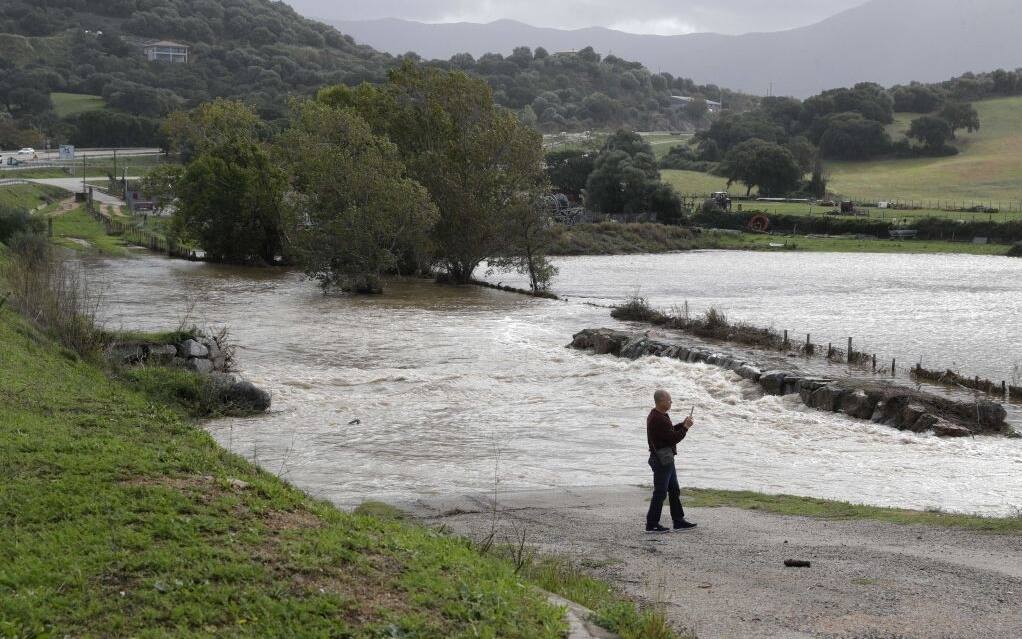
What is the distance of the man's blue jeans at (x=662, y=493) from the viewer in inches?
574

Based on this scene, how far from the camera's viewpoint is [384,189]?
5891 cm

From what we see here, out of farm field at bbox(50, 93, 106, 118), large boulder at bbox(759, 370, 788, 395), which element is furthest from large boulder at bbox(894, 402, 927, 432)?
farm field at bbox(50, 93, 106, 118)

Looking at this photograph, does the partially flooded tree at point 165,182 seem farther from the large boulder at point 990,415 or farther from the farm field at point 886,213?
the farm field at point 886,213

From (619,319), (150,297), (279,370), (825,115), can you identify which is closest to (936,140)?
(825,115)

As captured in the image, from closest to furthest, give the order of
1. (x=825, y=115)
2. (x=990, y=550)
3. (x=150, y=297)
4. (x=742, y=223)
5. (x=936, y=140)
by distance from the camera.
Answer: (x=990, y=550) < (x=150, y=297) < (x=742, y=223) < (x=936, y=140) < (x=825, y=115)

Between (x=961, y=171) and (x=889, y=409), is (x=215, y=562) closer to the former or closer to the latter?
(x=889, y=409)

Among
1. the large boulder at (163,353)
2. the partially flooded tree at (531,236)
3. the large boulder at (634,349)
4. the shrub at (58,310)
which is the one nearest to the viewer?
the shrub at (58,310)

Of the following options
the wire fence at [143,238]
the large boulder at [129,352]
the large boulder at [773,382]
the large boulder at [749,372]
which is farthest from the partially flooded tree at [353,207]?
the large boulder at [773,382]

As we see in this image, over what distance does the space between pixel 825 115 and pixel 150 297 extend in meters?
142

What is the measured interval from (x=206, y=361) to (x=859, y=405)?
58.7 ft

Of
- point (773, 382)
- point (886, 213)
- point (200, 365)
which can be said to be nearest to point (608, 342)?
point (773, 382)

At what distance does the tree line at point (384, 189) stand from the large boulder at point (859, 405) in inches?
1430

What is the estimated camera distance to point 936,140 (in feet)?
515

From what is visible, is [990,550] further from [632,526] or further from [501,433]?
[501,433]
